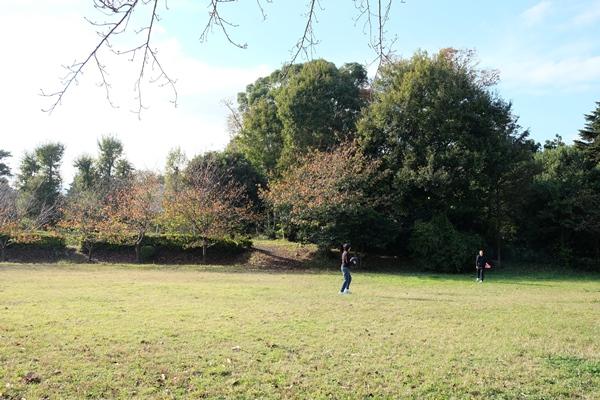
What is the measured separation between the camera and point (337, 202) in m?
28.3

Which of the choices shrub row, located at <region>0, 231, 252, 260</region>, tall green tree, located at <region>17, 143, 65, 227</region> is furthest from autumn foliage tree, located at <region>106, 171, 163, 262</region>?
tall green tree, located at <region>17, 143, 65, 227</region>

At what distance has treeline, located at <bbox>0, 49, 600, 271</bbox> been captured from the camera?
2877cm

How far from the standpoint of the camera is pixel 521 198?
3256 cm

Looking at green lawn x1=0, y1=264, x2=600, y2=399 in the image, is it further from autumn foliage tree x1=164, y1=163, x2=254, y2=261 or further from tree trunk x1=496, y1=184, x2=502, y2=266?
tree trunk x1=496, y1=184, x2=502, y2=266

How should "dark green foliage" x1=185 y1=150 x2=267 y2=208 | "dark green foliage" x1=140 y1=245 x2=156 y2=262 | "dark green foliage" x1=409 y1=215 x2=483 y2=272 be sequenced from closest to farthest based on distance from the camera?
"dark green foliage" x1=409 y1=215 x2=483 y2=272
"dark green foliage" x1=140 y1=245 x2=156 y2=262
"dark green foliage" x1=185 y1=150 x2=267 y2=208

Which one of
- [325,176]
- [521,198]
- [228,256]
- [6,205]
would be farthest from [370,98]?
[6,205]

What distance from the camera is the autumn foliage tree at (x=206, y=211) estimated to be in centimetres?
3105

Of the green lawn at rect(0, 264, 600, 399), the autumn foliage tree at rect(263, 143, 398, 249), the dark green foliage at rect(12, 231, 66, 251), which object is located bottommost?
the green lawn at rect(0, 264, 600, 399)

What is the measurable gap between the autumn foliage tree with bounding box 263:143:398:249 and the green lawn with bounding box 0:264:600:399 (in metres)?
12.4

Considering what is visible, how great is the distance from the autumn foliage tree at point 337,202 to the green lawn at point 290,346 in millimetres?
12413

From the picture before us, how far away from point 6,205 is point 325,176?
2249cm

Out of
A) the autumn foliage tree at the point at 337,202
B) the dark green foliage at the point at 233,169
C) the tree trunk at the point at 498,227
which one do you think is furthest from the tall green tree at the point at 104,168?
the tree trunk at the point at 498,227

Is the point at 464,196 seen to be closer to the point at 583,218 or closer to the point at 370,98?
the point at 583,218

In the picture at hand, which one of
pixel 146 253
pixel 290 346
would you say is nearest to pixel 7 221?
pixel 146 253
